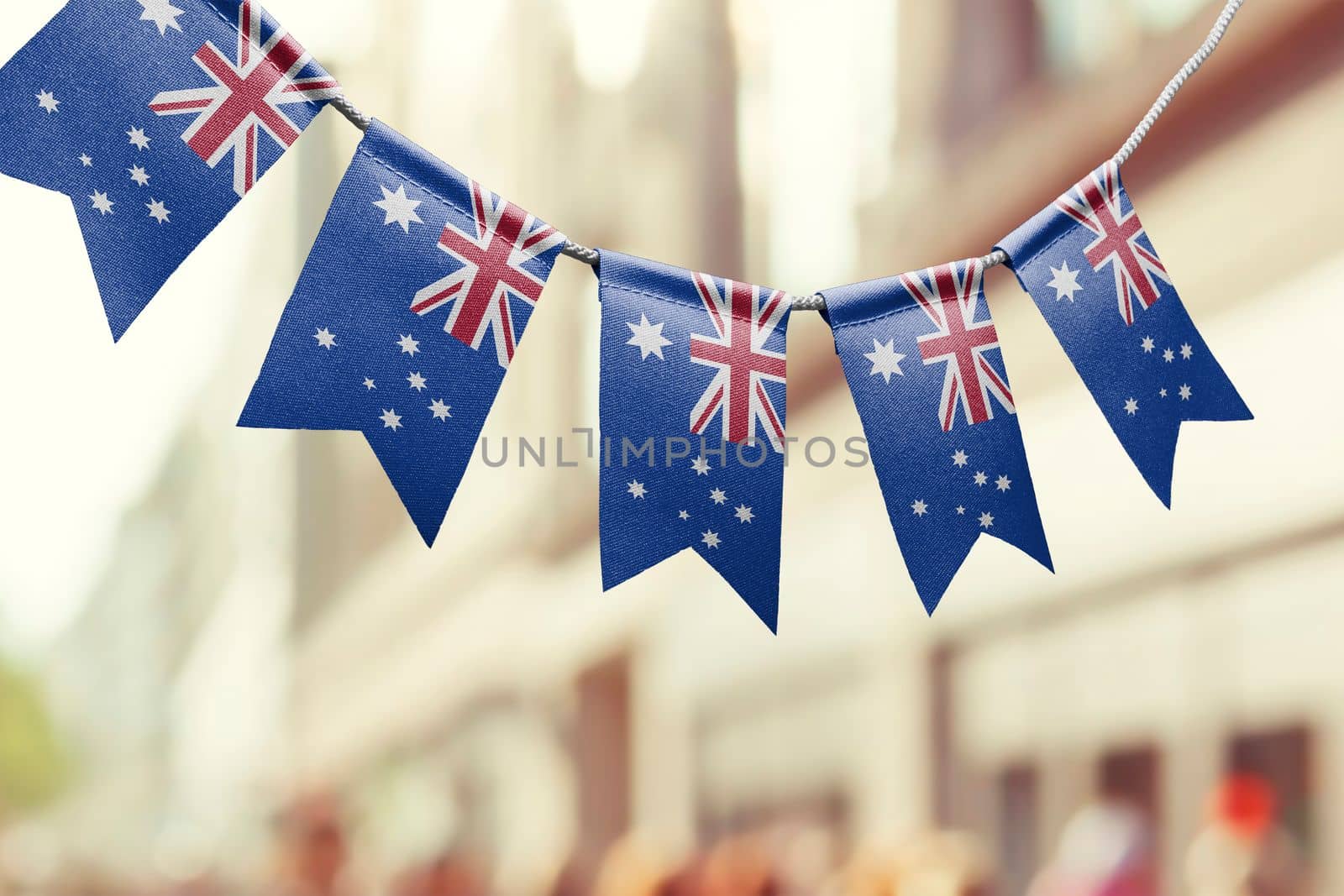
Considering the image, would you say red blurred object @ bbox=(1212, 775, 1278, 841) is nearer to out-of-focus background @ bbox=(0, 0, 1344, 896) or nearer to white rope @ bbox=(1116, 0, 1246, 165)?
out-of-focus background @ bbox=(0, 0, 1344, 896)

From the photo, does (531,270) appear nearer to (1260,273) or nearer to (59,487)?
(1260,273)

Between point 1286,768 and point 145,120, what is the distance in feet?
10.5

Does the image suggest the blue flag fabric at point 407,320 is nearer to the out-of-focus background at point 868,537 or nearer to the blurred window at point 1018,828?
the out-of-focus background at point 868,537

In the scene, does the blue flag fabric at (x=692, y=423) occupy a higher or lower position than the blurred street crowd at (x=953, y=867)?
higher

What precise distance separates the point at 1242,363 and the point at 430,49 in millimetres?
12143

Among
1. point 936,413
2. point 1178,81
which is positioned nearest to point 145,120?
point 936,413

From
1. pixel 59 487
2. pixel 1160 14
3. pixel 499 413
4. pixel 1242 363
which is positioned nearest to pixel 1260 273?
pixel 1242 363

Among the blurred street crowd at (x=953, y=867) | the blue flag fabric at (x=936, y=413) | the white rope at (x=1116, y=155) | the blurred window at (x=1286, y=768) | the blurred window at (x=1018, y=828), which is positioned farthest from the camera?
the blurred window at (x=1018, y=828)

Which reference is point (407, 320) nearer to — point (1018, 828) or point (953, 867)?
point (953, 867)

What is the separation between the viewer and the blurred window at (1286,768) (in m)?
3.50

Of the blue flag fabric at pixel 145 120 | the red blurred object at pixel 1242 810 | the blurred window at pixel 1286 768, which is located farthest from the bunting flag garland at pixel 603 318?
the blurred window at pixel 1286 768

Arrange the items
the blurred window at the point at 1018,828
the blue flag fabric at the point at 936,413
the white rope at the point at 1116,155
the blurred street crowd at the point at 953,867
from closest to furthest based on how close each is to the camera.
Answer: the white rope at the point at 1116,155 < the blue flag fabric at the point at 936,413 < the blurred street crowd at the point at 953,867 < the blurred window at the point at 1018,828

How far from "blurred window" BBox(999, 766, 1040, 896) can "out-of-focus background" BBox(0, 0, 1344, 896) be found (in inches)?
0.7

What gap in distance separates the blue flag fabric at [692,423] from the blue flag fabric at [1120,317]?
36 cm
